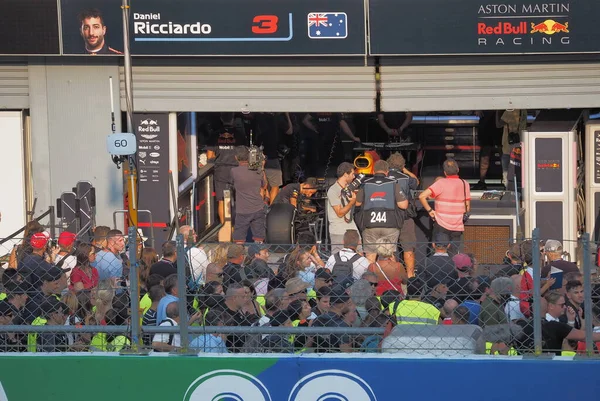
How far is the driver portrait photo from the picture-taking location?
43.9 feet

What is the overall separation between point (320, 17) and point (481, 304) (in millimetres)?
5770

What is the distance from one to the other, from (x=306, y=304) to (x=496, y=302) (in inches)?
60.0

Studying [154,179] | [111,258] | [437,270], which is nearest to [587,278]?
[437,270]

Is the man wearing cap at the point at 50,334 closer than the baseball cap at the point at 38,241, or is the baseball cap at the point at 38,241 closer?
the man wearing cap at the point at 50,334

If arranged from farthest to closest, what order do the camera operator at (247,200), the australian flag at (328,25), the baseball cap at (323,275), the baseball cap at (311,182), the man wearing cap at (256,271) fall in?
1. the baseball cap at (311,182)
2. the camera operator at (247,200)
3. the australian flag at (328,25)
4. the man wearing cap at (256,271)
5. the baseball cap at (323,275)

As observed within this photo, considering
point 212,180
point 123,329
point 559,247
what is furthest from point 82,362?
point 212,180

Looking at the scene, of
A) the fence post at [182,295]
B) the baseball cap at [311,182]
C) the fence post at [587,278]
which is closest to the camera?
the fence post at [587,278]

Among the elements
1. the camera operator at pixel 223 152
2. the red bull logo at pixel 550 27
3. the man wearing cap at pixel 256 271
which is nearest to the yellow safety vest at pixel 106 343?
the man wearing cap at pixel 256 271

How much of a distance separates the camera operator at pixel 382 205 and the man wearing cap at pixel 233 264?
299cm

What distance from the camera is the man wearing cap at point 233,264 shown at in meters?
9.65

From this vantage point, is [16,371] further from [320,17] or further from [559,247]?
[320,17]

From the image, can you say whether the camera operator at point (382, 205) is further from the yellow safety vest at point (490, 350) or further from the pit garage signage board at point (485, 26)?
the yellow safety vest at point (490, 350)

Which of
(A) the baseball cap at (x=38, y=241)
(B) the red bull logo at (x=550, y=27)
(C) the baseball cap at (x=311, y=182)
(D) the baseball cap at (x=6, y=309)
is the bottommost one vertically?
(D) the baseball cap at (x=6, y=309)

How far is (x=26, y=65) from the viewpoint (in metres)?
13.9
